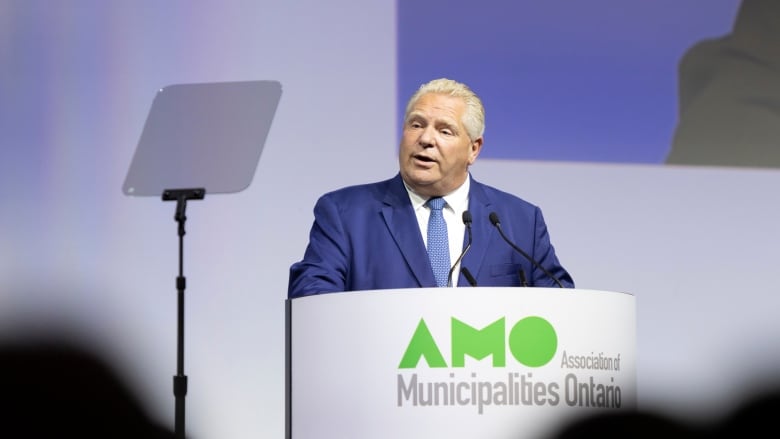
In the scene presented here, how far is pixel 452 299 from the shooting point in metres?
2.09

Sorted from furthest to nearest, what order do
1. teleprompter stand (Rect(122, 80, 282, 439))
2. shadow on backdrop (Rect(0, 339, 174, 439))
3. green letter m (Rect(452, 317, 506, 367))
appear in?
teleprompter stand (Rect(122, 80, 282, 439)) < green letter m (Rect(452, 317, 506, 367)) < shadow on backdrop (Rect(0, 339, 174, 439))

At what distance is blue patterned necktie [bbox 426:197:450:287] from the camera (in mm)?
2895

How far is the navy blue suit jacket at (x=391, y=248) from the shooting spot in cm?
285

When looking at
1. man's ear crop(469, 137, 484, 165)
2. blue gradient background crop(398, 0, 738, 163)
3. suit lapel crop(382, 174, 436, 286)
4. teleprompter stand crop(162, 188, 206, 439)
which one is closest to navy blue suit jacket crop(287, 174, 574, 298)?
suit lapel crop(382, 174, 436, 286)

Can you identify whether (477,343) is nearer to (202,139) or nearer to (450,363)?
(450,363)

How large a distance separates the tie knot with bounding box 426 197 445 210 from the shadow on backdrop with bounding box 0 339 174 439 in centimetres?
234

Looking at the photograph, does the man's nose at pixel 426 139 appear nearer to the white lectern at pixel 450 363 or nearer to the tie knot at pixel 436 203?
the tie knot at pixel 436 203

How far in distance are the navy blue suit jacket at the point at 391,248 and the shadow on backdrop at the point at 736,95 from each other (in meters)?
1.55

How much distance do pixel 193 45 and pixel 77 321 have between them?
10.2 feet

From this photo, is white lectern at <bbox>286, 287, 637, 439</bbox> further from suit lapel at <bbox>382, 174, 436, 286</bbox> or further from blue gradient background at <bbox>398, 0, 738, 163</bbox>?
blue gradient background at <bbox>398, 0, 738, 163</bbox>

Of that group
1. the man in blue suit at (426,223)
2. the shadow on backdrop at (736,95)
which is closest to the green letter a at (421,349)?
the man in blue suit at (426,223)

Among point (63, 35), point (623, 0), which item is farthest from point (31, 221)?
point (623, 0)

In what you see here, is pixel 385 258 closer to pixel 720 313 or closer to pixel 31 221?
pixel 31 221

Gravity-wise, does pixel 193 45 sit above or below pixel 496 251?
above
